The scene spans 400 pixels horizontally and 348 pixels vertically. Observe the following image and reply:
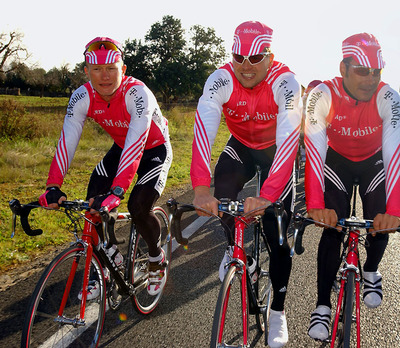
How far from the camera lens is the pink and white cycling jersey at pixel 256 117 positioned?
279 cm

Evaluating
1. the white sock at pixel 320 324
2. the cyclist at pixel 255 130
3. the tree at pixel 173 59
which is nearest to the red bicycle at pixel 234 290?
the cyclist at pixel 255 130

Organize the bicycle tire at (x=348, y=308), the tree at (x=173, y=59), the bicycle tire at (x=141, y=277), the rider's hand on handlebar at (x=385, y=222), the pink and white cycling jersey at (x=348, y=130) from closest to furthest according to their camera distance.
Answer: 1. the bicycle tire at (x=348, y=308)
2. the rider's hand on handlebar at (x=385, y=222)
3. the pink and white cycling jersey at (x=348, y=130)
4. the bicycle tire at (x=141, y=277)
5. the tree at (x=173, y=59)

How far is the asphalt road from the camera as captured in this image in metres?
3.16

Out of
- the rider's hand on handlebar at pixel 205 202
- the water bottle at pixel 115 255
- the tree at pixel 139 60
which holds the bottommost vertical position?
the water bottle at pixel 115 255

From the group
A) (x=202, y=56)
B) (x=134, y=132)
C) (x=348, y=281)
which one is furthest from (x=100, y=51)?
(x=202, y=56)

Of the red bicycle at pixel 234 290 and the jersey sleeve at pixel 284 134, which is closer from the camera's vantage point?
the red bicycle at pixel 234 290

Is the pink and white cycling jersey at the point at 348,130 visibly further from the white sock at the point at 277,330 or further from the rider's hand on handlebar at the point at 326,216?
the white sock at the point at 277,330

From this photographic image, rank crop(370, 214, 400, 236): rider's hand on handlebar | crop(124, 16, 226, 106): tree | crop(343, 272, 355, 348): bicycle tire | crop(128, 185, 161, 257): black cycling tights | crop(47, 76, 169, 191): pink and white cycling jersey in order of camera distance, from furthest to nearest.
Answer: crop(124, 16, 226, 106): tree < crop(128, 185, 161, 257): black cycling tights < crop(47, 76, 169, 191): pink and white cycling jersey < crop(370, 214, 400, 236): rider's hand on handlebar < crop(343, 272, 355, 348): bicycle tire

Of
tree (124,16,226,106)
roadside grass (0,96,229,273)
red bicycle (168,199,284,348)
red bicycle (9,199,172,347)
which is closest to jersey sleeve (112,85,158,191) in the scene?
red bicycle (9,199,172,347)

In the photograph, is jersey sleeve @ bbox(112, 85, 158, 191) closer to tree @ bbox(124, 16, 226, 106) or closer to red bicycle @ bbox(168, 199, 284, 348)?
red bicycle @ bbox(168, 199, 284, 348)

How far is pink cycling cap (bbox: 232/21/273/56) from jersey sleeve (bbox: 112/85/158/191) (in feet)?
3.38

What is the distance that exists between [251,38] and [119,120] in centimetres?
153

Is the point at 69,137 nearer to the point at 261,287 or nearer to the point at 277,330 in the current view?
the point at 261,287

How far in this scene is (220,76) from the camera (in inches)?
127
